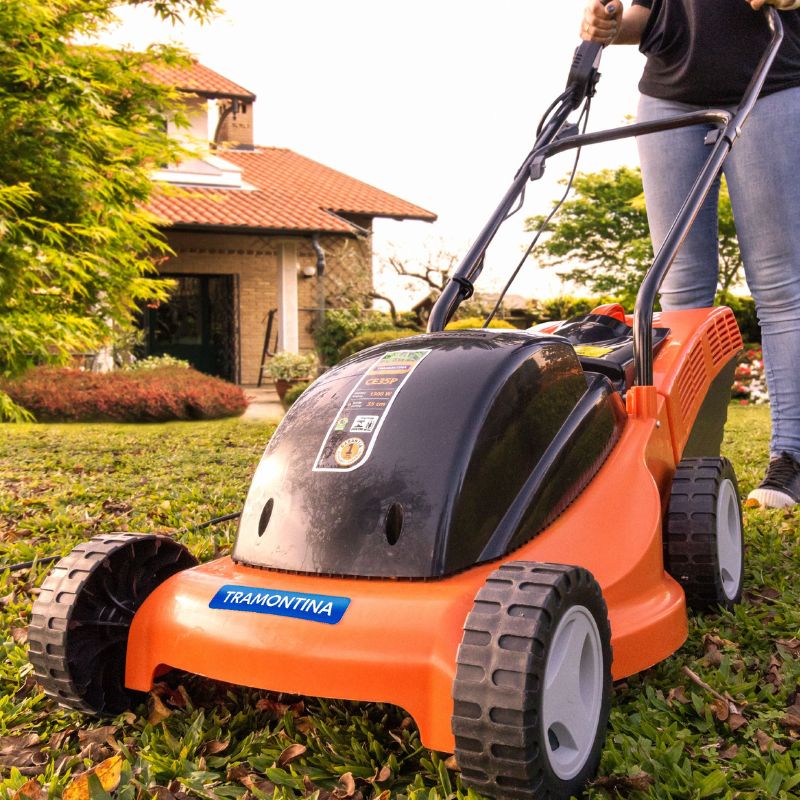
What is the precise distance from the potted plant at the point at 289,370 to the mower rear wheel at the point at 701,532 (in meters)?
8.85

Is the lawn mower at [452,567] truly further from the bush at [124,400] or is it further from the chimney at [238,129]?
the chimney at [238,129]

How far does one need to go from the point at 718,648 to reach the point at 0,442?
5.70 m

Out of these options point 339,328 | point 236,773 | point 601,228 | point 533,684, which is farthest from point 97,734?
point 601,228

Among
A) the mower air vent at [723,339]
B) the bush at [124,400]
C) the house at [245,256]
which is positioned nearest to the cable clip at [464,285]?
the mower air vent at [723,339]

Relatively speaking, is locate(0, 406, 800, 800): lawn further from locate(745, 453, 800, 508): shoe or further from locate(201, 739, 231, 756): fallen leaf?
locate(745, 453, 800, 508): shoe

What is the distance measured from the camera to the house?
13.9 metres

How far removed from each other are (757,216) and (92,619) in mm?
2261

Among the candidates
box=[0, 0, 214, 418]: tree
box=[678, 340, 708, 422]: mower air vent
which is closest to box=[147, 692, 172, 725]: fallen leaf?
box=[678, 340, 708, 422]: mower air vent

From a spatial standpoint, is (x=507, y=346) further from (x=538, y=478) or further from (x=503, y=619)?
(x=503, y=619)

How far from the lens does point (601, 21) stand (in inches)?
105

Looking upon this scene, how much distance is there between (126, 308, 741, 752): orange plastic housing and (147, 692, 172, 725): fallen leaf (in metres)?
0.10

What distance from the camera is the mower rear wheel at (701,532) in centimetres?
193

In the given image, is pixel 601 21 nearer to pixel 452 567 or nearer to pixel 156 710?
pixel 452 567

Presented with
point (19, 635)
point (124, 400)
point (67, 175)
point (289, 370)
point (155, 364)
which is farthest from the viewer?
point (155, 364)
